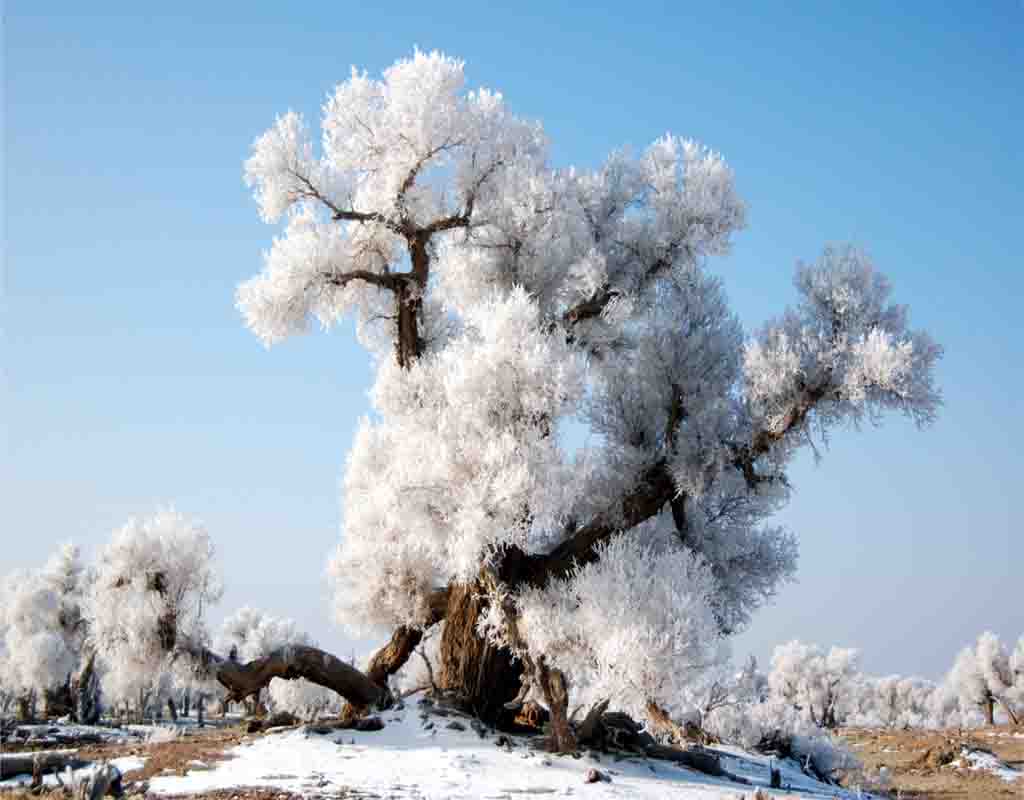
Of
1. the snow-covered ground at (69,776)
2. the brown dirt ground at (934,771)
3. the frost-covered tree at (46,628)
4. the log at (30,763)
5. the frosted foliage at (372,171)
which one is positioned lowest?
the brown dirt ground at (934,771)

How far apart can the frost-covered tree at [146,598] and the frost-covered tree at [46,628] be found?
37996 millimetres

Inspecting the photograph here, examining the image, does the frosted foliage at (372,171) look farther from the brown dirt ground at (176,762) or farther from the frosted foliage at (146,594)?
the brown dirt ground at (176,762)

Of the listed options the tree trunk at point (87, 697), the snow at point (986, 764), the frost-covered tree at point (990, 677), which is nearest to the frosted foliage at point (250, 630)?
the tree trunk at point (87, 697)

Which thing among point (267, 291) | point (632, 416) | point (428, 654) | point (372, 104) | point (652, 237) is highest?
point (372, 104)

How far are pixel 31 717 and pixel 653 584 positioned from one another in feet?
147

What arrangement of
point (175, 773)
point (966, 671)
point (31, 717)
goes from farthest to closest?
1. point (966, 671)
2. point (31, 717)
3. point (175, 773)

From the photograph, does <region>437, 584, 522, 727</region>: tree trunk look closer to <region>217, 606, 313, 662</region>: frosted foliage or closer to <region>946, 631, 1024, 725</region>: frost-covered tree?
<region>217, 606, 313, 662</region>: frosted foliage

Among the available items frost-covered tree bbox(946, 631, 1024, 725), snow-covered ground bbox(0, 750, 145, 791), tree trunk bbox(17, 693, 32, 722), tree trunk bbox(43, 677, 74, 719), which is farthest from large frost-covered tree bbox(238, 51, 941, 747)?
frost-covered tree bbox(946, 631, 1024, 725)

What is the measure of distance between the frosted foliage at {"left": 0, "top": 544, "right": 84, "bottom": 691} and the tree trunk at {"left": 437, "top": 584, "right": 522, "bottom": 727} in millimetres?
36624

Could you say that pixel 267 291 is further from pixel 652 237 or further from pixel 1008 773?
pixel 1008 773

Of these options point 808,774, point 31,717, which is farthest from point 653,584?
point 31,717

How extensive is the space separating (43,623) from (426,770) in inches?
1806

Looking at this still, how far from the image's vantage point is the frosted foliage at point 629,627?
45.0 feet

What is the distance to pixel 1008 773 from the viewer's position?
25969 millimetres
